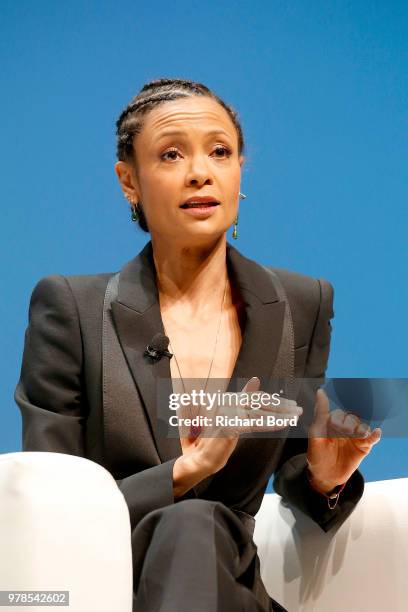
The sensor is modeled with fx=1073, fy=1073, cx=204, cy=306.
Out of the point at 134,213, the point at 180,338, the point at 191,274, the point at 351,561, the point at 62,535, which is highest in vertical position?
the point at 134,213

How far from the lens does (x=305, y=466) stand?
1.63m

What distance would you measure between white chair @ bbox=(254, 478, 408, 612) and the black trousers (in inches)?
10.9

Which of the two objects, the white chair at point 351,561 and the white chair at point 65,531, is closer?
the white chair at point 65,531

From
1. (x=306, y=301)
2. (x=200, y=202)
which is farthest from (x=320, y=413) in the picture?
(x=200, y=202)

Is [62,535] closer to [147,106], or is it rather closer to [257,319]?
[257,319]

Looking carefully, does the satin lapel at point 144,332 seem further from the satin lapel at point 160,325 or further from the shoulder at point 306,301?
the shoulder at point 306,301

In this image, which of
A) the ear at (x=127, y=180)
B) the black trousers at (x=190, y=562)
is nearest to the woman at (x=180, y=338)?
the ear at (x=127, y=180)

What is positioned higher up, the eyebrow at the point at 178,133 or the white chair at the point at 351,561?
the eyebrow at the point at 178,133

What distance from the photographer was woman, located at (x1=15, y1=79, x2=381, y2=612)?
1546 millimetres

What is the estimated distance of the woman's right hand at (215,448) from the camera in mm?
1388

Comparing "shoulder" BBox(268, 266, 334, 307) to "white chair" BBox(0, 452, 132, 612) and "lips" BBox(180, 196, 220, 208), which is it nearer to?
"lips" BBox(180, 196, 220, 208)

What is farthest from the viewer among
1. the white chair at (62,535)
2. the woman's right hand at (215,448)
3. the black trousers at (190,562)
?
the woman's right hand at (215,448)

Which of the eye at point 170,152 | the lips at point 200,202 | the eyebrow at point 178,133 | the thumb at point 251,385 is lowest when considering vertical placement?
the thumb at point 251,385

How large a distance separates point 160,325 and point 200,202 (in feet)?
0.64
